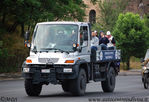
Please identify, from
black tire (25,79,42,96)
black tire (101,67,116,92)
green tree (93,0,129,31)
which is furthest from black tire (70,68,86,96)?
green tree (93,0,129,31)

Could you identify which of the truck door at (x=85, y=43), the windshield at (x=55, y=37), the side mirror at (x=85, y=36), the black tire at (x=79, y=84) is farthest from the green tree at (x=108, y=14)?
the black tire at (x=79, y=84)

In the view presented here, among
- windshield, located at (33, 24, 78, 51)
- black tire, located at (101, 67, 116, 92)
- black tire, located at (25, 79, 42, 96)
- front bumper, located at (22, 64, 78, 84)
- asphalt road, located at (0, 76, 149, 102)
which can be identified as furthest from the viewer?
black tire, located at (101, 67, 116, 92)

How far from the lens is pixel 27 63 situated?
18.2 metres

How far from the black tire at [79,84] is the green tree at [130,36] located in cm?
3087

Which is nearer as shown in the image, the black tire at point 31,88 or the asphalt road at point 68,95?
the asphalt road at point 68,95

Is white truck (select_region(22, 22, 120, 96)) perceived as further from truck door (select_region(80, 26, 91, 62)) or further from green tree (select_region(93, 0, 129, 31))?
green tree (select_region(93, 0, 129, 31))

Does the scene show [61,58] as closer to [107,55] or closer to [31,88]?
[31,88]

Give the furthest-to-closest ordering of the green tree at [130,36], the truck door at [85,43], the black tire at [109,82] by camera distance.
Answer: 1. the green tree at [130,36]
2. the black tire at [109,82]
3. the truck door at [85,43]

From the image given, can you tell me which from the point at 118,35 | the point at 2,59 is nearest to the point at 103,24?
the point at 118,35

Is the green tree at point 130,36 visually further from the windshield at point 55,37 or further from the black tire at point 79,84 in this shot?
the black tire at point 79,84

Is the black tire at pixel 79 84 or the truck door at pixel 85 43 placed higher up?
the truck door at pixel 85 43

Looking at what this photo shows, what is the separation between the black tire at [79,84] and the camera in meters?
17.8

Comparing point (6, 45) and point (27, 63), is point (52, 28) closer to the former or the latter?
point (27, 63)

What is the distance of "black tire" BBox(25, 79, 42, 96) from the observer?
18.2 meters
